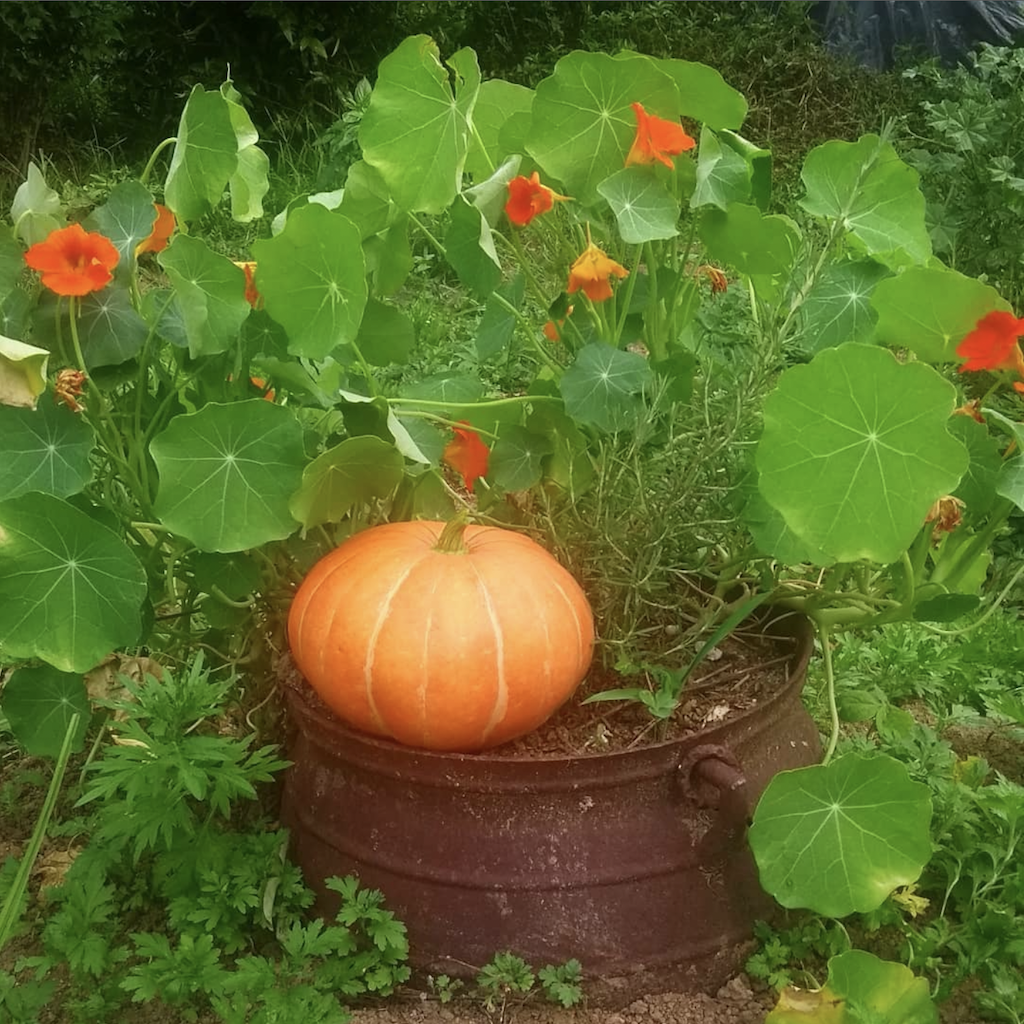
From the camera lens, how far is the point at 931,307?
1315 millimetres

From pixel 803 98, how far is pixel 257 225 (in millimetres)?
2908

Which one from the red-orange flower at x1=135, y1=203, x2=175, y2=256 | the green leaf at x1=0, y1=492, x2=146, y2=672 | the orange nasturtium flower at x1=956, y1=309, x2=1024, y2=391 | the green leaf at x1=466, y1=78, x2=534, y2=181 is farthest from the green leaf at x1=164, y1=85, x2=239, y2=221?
the orange nasturtium flower at x1=956, y1=309, x2=1024, y2=391

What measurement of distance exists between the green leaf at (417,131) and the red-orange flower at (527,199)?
8 cm

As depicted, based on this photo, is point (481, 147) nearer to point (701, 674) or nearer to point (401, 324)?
point (401, 324)

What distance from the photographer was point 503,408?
1538 mm

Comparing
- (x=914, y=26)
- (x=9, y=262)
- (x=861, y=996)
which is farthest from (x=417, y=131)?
(x=914, y=26)

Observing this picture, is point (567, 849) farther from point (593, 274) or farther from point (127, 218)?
point (127, 218)

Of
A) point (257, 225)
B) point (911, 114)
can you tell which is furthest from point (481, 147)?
point (911, 114)

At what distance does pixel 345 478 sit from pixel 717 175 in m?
0.61

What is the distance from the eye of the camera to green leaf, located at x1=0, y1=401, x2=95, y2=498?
1335 mm

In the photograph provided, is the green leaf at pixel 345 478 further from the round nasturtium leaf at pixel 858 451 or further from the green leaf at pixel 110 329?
the round nasturtium leaf at pixel 858 451

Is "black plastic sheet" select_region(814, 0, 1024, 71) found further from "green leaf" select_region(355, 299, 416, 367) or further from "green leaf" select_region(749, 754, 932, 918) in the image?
"green leaf" select_region(749, 754, 932, 918)

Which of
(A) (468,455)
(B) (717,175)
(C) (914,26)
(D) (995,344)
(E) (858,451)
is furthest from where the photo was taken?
(C) (914,26)

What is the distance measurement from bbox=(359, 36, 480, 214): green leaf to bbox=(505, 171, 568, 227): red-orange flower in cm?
8
